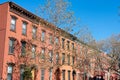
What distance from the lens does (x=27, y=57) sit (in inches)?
1314

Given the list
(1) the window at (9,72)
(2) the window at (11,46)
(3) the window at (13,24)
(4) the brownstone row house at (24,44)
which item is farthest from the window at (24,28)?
(1) the window at (9,72)

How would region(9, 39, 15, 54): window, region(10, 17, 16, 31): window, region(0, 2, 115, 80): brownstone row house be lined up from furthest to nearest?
region(10, 17, 16, 31): window < region(9, 39, 15, 54): window < region(0, 2, 115, 80): brownstone row house

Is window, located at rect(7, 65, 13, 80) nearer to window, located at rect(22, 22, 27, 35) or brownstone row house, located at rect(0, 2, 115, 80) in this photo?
brownstone row house, located at rect(0, 2, 115, 80)

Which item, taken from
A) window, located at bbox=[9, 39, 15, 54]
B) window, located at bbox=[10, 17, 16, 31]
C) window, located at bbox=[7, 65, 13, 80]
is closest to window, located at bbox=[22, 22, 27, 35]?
window, located at bbox=[10, 17, 16, 31]

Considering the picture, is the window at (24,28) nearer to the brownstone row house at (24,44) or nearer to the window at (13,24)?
the brownstone row house at (24,44)

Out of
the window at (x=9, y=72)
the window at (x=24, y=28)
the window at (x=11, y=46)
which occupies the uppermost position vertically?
the window at (x=24, y=28)

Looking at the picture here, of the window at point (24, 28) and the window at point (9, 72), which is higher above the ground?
the window at point (24, 28)

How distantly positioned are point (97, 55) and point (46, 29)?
14.0 metres

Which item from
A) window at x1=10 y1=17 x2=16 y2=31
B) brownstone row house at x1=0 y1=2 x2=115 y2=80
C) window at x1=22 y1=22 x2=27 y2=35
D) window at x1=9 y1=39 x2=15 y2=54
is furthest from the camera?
window at x1=22 y1=22 x2=27 y2=35

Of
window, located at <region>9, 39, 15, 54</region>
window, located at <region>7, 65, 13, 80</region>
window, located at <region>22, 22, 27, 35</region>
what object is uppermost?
window, located at <region>22, 22, 27, 35</region>

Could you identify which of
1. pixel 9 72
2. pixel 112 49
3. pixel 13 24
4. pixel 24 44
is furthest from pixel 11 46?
pixel 112 49

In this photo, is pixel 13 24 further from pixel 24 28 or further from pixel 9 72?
pixel 9 72

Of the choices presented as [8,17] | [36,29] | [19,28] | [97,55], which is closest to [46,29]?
[36,29]

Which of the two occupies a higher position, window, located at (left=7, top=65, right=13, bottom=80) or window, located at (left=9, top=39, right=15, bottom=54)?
window, located at (left=9, top=39, right=15, bottom=54)
